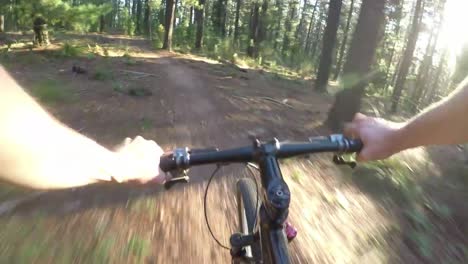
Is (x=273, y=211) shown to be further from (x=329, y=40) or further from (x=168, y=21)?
(x=168, y=21)

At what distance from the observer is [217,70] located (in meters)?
16.1

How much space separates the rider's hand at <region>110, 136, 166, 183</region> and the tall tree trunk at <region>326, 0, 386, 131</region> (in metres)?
6.51

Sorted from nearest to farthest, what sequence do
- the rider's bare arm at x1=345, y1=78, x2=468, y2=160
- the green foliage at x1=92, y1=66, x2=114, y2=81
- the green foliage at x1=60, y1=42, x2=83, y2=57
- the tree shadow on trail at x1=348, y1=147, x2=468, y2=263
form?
the rider's bare arm at x1=345, y1=78, x2=468, y2=160 < the tree shadow on trail at x1=348, y1=147, x2=468, y2=263 < the green foliage at x1=92, y1=66, x2=114, y2=81 < the green foliage at x1=60, y1=42, x2=83, y2=57

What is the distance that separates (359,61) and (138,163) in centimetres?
665

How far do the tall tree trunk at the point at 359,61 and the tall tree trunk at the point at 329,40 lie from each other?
860 cm

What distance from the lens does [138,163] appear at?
168cm

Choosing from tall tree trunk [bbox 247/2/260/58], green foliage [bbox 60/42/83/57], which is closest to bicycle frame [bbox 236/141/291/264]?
green foliage [bbox 60/42/83/57]

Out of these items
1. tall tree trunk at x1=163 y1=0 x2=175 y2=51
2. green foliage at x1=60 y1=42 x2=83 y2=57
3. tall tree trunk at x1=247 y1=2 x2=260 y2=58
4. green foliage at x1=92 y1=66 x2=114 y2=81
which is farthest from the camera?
tall tree trunk at x1=247 y1=2 x2=260 y2=58

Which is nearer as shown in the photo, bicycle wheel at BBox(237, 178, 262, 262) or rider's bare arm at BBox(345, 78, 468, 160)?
rider's bare arm at BBox(345, 78, 468, 160)

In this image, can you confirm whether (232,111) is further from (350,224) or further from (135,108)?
(350,224)

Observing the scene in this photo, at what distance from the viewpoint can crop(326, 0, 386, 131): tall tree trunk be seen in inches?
293

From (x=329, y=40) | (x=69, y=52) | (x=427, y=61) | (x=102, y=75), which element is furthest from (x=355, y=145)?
(x=427, y=61)

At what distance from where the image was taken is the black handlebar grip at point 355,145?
175 centimetres

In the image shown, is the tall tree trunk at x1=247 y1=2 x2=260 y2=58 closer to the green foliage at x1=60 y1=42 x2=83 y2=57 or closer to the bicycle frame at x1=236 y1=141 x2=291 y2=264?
the green foliage at x1=60 y1=42 x2=83 y2=57
